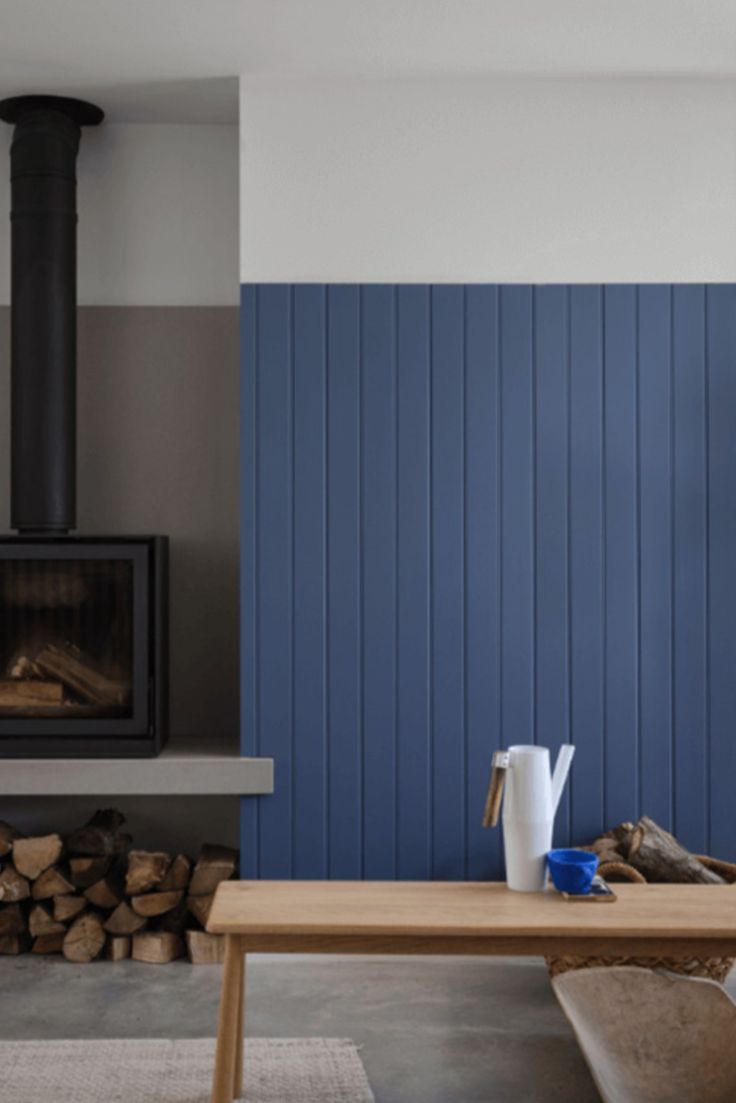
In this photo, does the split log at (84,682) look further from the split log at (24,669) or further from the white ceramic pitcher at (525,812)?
the white ceramic pitcher at (525,812)

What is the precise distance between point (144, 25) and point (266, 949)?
8.16 ft

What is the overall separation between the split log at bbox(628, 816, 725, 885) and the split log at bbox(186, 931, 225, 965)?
1.27 meters

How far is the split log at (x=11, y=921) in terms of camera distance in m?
3.76

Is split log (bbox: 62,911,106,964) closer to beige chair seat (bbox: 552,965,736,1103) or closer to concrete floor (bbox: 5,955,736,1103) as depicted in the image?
concrete floor (bbox: 5,955,736,1103)

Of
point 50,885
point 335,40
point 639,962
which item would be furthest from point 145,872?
point 335,40

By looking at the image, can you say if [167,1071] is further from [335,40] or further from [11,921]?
[335,40]

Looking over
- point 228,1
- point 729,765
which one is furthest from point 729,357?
point 228,1

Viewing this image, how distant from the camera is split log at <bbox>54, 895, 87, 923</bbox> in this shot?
12.3ft

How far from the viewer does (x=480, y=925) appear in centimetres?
230

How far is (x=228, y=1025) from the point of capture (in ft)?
7.68

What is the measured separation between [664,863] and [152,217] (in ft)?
8.73

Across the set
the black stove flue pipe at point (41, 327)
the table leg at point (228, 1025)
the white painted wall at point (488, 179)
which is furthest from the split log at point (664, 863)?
the black stove flue pipe at point (41, 327)

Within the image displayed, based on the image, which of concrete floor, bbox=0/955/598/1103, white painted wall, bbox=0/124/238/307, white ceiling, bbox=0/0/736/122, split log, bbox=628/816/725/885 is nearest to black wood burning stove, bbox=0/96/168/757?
white painted wall, bbox=0/124/238/307

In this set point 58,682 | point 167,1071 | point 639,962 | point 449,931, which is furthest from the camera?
point 58,682
